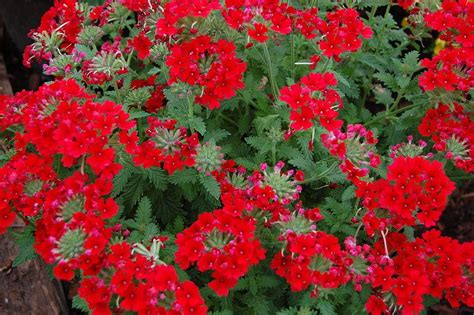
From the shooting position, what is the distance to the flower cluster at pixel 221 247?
220cm

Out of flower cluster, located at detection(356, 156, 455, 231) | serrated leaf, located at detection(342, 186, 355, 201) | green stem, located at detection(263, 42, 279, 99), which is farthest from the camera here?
green stem, located at detection(263, 42, 279, 99)

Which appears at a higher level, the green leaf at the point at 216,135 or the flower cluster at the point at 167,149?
the flower cluster at the point at 167,149

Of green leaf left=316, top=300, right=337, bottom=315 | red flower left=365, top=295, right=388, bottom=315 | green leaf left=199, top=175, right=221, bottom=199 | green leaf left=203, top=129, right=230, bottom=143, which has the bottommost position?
green leaf left=316, top=300, right=337, bottom=315

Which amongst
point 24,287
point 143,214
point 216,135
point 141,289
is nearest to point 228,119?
point 216,135

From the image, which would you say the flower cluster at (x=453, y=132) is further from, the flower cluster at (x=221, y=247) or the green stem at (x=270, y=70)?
the flower cluster at (x=221, y=247)

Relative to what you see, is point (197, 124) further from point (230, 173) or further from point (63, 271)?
point (63, 271)

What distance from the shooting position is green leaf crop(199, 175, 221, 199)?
8.42 ft

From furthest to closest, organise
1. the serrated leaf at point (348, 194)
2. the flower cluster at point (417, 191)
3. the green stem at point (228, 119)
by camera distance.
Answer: the green stem at point (228, 119), the serrated leaf at point (348, 194), the flower cluster at point (417, 191)

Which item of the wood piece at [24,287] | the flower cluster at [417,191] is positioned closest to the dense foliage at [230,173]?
the flower cluster at [417,191]

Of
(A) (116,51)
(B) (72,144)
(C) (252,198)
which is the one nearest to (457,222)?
(C) (252,198)

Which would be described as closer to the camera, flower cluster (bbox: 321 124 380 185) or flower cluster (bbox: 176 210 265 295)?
flower cluster (bbox: 176 210 265 295)

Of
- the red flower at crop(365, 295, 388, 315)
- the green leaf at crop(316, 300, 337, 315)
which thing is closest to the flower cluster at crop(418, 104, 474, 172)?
the red flower at crop(365, 295, 388, 315)

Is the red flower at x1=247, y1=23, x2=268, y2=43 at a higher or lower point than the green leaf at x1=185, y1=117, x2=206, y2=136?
higher

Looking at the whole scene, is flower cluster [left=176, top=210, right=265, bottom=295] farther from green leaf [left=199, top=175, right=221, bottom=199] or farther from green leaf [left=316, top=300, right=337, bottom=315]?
green leaf [left=316, top=300, right=337, bottom=315]
